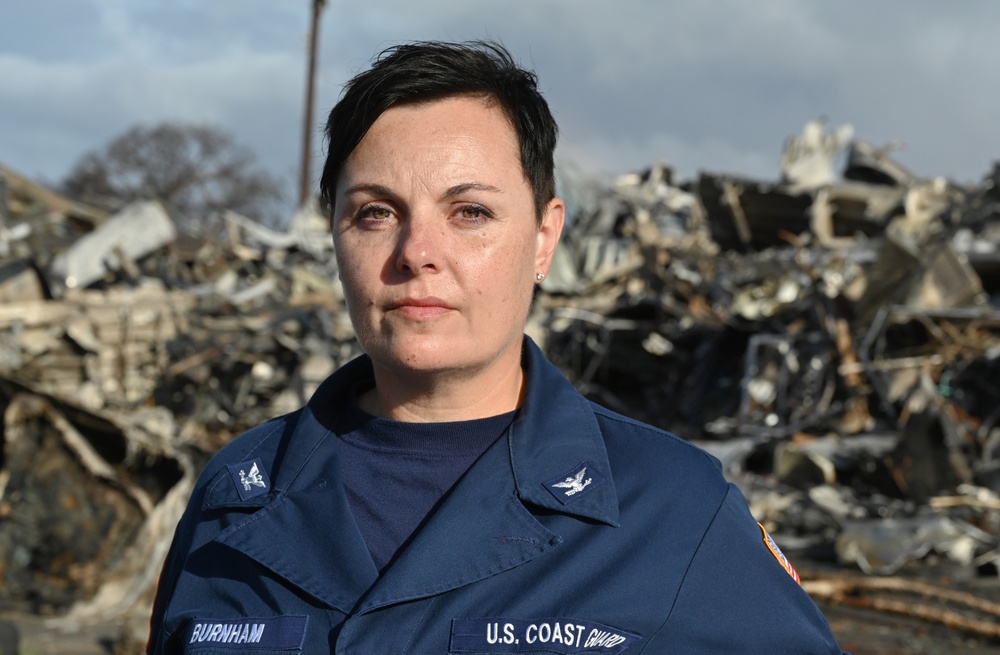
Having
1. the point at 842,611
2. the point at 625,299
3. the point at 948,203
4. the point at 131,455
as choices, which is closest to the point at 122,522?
the point at 131,455

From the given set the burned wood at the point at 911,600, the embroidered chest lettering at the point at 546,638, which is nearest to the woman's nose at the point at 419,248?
the embroidered chest lettering at the point at 546,638

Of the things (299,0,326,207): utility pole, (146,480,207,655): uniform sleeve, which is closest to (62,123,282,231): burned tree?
(299,0,326,207): utility pole

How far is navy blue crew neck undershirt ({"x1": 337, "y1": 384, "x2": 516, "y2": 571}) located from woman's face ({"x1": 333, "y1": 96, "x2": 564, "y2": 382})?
4.7 inches

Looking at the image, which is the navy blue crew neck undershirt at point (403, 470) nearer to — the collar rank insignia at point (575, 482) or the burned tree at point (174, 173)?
the collar rank insignia at point (575, 482)

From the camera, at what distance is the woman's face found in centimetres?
163

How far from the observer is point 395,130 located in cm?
170

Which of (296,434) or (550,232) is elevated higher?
(550,232)

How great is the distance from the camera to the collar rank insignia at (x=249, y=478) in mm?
1775

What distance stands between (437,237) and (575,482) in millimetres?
447

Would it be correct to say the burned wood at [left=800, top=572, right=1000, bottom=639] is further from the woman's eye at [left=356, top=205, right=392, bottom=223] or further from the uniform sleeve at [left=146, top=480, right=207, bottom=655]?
the woman's eye at [left=356, top=205, right=392, bottom=223]

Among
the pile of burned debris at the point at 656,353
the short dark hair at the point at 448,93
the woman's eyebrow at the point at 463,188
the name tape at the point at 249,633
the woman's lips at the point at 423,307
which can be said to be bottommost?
the pile of burned debris at the point at 656,353

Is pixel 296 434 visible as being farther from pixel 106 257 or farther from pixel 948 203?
pixel 948 203

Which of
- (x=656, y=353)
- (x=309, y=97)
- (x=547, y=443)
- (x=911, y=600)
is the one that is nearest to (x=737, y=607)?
(x=547, y=443)

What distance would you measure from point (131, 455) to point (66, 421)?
53 centimetres
